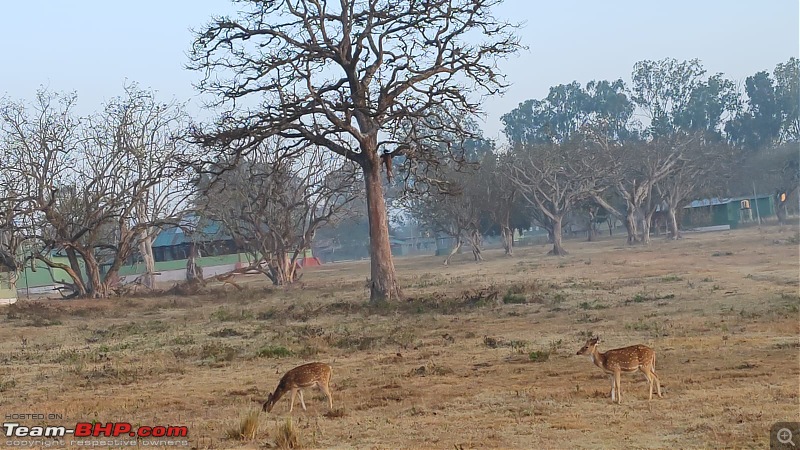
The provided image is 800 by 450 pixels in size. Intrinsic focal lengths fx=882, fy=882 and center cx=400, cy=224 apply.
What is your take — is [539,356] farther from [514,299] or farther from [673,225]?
[673,225]

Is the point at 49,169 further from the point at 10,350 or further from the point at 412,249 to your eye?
the point at 412,249

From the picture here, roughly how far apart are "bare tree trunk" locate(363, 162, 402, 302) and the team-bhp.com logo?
15868 millimetres

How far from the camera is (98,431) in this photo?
1005 cm

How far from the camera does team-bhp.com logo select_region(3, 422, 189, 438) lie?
973 cm

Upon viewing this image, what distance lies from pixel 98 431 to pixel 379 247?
16.5m

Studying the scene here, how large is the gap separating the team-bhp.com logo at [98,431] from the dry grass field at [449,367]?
293 millimetres

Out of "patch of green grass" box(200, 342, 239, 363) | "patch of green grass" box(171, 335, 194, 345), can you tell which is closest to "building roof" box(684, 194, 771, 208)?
"patch of green grass" box(171, 335, 194, 345)

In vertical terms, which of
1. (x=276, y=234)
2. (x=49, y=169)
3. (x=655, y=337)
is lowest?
(x=655, y=337)

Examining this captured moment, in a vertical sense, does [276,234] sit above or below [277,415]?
above

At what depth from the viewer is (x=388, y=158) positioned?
83.1 feet

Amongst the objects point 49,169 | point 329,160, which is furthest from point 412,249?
point 49,169

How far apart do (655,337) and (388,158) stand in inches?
457

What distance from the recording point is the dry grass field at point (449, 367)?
30.1 ft

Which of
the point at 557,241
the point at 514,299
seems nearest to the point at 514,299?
the point at 514,299
